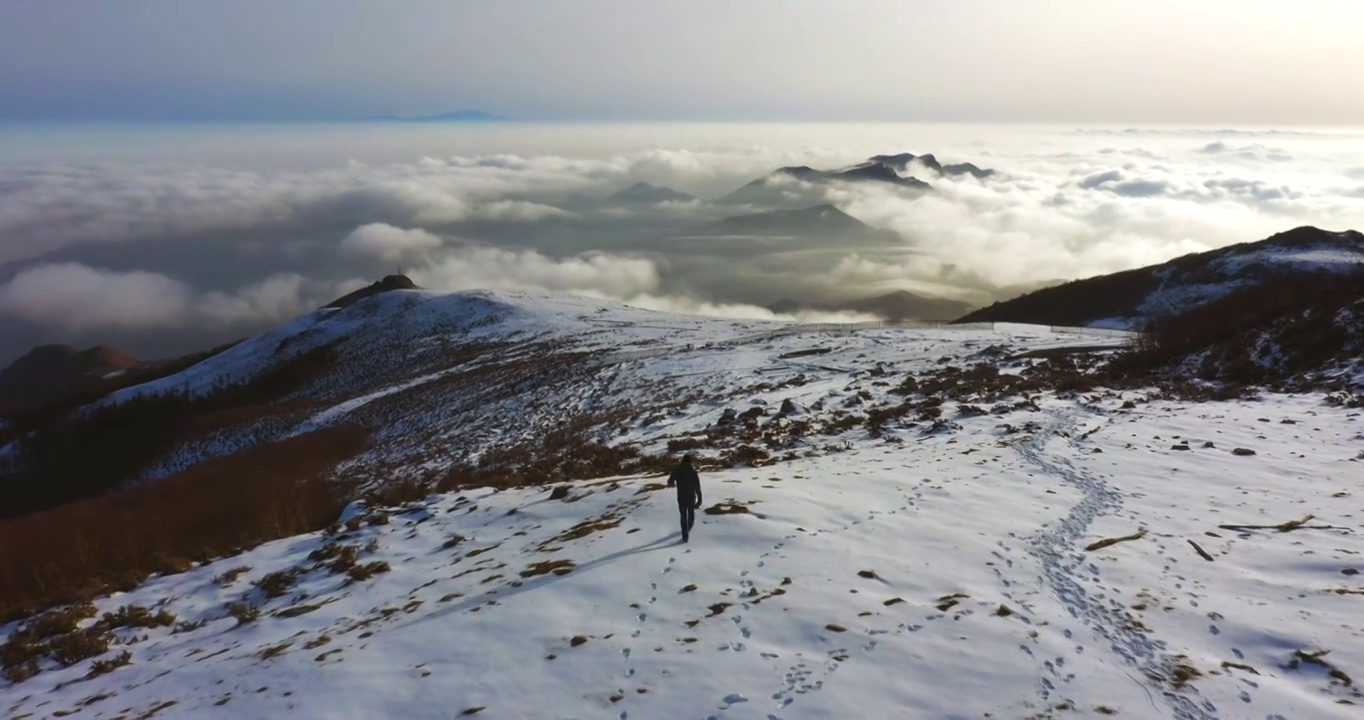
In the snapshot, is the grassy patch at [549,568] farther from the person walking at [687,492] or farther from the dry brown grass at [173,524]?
the dry brown grass at [173,524]

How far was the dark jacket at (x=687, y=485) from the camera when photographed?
1233 centimetres

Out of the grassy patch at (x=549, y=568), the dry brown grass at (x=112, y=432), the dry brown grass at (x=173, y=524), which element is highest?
the grassy patch at (x=549, y=568)

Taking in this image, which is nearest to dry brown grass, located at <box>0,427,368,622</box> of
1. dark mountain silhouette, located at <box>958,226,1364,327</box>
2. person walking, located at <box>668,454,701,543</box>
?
person walking, located at <box>668,454,701,543</box>

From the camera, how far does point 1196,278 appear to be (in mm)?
60406

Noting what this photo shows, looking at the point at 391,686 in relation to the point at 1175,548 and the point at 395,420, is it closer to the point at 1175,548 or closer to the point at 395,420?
the point at 1175,548

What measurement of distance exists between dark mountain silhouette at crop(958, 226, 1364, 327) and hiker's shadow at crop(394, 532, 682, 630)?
175ft

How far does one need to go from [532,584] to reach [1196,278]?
68698 mm

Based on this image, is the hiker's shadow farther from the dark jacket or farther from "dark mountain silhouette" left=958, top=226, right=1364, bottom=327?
"dark mountain silhouette" left=958, top=226, right=1364, bottom=327

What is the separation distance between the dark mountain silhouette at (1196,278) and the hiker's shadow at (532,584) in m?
53.3

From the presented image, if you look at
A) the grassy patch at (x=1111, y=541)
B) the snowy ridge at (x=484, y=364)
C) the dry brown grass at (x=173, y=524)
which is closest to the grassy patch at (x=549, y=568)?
the dry brown grass at (x=173, y=524)

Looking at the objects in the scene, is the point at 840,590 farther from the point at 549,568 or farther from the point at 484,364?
the point at 484,364

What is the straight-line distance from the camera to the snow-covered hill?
8430 mm

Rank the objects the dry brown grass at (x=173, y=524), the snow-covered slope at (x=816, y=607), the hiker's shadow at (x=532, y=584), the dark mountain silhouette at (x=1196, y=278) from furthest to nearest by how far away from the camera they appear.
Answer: the dark mountain silhouette at (x=1196, y=278), the dry brown grass at (x=173, y=524), the hiker's shadow at (x=532, y=584), the snow-covered slope at (x=816, y=607)

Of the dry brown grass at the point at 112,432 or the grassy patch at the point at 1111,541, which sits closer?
the grassy patch at the point at 1111,541
